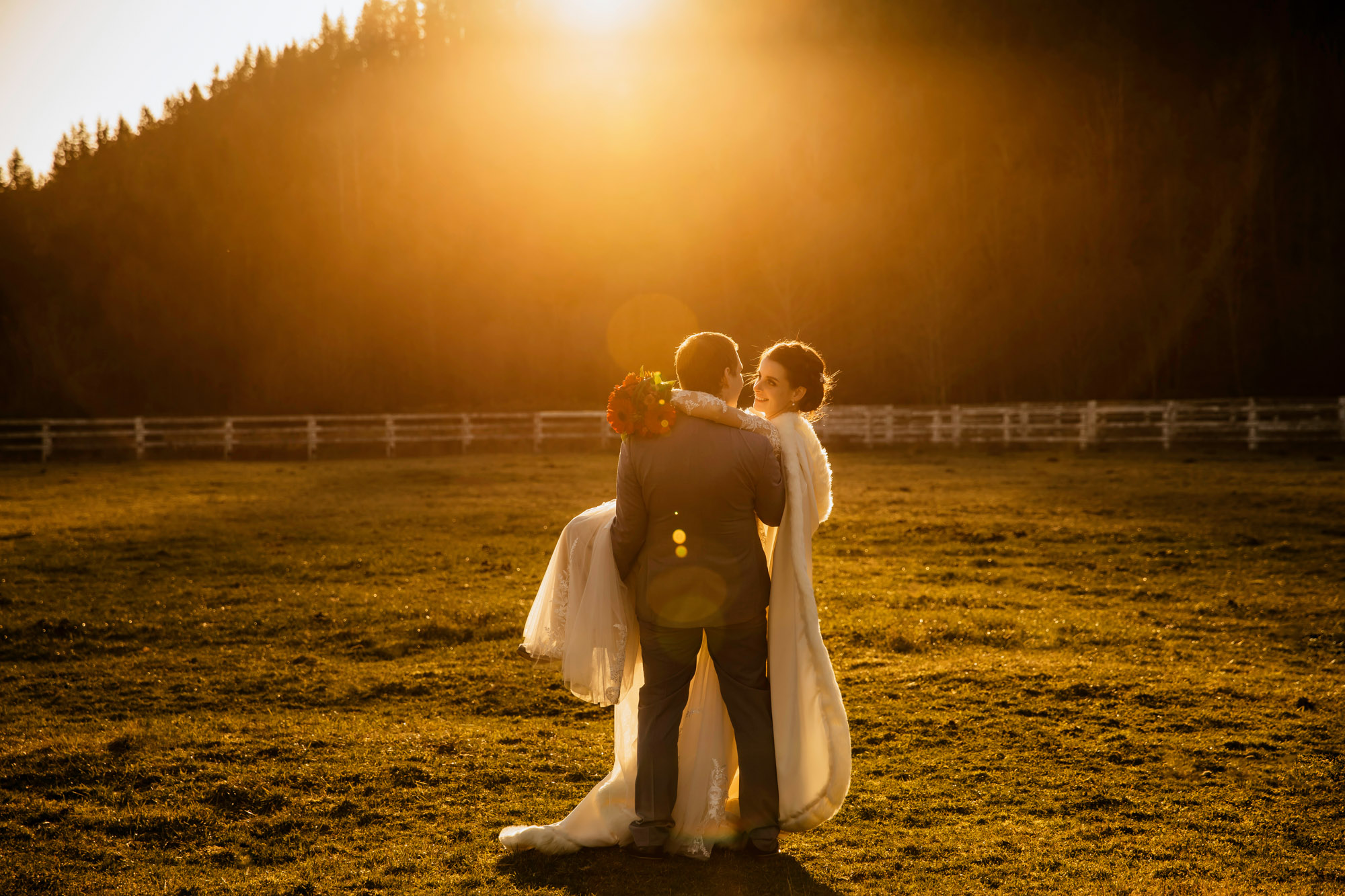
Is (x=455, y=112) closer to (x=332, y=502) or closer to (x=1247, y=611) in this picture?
(x=332, y=502)

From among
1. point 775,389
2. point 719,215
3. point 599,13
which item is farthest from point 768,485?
point 599,13

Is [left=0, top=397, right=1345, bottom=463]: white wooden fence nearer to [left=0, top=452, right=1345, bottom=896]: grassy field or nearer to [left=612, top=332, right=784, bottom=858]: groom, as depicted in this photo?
[left=0, top=452, right=1345, bottom=896]: grassy field

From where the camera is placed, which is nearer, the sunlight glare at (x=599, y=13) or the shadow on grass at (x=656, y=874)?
the shadow on grass at (x=656, y=874)

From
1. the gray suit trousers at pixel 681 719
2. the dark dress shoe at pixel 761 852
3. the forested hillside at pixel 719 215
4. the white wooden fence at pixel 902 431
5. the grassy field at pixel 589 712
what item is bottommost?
the grassy field at pixel 589 712

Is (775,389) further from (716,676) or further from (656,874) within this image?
(656,874)

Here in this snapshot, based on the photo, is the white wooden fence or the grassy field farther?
the white wooden fence

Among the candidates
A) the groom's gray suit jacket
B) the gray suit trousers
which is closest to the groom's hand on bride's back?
the groom's gray suit jacket

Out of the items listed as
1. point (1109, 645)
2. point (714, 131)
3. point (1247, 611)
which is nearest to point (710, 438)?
point (1109, 645)

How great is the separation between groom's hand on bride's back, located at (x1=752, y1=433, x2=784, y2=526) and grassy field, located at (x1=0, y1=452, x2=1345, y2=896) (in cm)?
134

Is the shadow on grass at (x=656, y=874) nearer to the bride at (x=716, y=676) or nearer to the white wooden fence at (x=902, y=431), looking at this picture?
the bride at (x=716, y=676)

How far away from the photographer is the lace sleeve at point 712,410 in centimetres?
359

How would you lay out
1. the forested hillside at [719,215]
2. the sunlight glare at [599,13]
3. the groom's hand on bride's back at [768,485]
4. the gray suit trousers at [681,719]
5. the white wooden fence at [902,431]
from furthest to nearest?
1. the sunlight glare at [599,13]
2. the forested hillside at [719,215]
3. the white wooden fence at [902,431]
4. the gray suit trousers at [681,719]
5. the groom's hand on bride's back at [768,485]

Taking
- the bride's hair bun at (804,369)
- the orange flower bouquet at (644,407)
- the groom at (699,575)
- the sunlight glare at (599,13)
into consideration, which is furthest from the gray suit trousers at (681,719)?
the sunlight glare at (599,13)

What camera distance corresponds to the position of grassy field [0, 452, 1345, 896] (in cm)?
386
